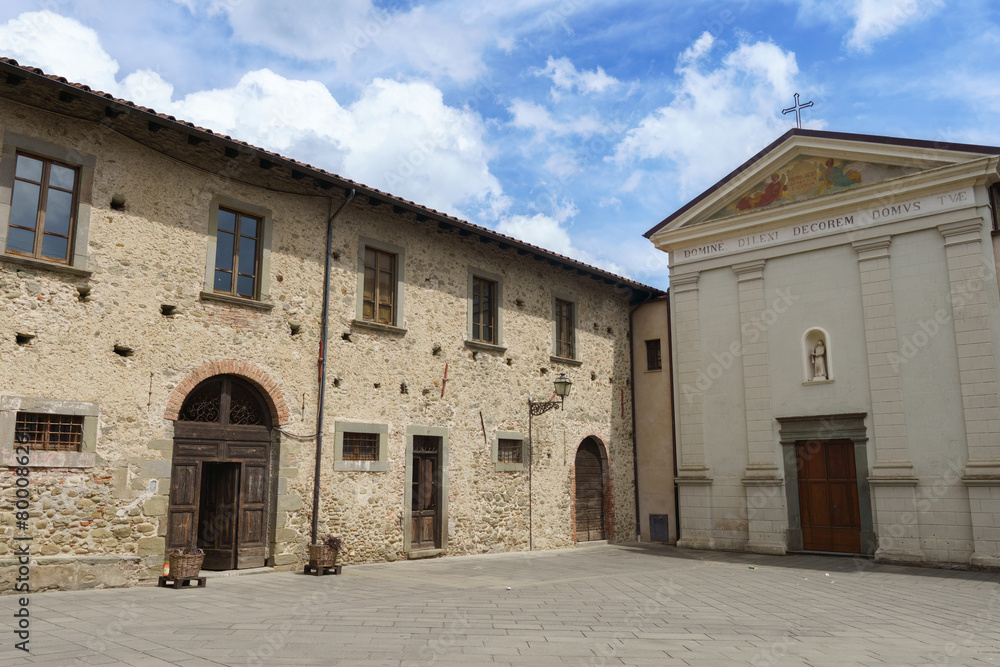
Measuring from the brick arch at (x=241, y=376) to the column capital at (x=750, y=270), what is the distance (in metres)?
10.2

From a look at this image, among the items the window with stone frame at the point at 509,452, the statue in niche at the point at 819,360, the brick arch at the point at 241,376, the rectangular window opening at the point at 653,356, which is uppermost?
the rectangular window opening at the point at 653,356

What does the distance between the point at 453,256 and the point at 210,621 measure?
906cm

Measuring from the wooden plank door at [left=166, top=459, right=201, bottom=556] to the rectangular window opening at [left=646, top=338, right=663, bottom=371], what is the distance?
11.7 metres

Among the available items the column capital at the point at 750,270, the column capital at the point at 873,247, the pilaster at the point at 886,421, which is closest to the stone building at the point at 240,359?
the column capital at the point at 750,270

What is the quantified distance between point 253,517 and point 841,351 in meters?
11.4

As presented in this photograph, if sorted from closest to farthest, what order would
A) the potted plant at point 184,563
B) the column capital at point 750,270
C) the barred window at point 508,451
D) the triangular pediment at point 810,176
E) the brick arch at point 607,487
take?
the potted plant at point 184,563
the triangular pediment at point 810,176
the barred window at point 508,451
the column capital at point 750,270
the brick arch at point 607,487

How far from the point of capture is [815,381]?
1509 cm

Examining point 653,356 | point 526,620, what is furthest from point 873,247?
point 526,620

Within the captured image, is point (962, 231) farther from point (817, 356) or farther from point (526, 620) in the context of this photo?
point (526, 620)

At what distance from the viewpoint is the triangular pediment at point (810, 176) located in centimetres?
1409

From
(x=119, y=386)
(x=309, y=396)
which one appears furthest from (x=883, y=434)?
(x=119, y=386)

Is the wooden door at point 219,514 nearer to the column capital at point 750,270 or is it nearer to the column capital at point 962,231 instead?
the column capital at point 750,270

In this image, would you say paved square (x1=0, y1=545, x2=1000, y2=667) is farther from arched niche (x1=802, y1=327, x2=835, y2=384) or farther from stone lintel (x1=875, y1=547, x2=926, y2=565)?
arched niche (x1=802, y1=327, x2=835, y2=384)

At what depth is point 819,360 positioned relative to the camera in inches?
600
